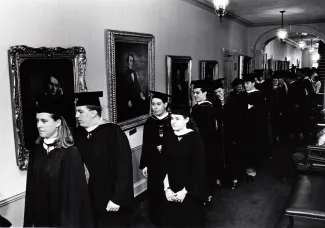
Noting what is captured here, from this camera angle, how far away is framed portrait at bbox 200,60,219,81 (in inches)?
328

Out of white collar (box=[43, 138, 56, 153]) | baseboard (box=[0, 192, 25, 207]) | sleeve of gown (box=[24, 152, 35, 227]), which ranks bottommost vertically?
baseboard (box=[0, 192, 25, 207])

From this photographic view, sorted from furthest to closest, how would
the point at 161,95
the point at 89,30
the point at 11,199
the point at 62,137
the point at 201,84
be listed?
the point at 201,84, the point at 161,95, the point at 89,30, the point at 11,199, the point at 62,137

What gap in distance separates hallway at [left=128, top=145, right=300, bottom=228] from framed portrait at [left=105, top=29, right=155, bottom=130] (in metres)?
1.49

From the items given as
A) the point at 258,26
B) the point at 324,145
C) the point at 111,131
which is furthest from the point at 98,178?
the point at 258,26

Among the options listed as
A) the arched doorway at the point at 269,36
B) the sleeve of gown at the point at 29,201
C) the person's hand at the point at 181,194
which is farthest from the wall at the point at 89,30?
the arched doorway at the point at 269,36

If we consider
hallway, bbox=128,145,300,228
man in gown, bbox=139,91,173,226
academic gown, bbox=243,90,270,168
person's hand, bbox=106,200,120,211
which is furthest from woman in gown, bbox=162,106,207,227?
academic gown, bbox=243,90,270,168

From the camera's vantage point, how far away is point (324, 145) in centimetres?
490

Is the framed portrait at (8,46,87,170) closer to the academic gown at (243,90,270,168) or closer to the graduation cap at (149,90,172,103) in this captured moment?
the graduation cap at (149,90,172,103)

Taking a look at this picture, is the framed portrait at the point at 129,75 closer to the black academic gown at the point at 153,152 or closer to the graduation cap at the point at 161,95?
the black academic gown at the point at 153,152

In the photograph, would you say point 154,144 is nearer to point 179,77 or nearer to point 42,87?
point 42,87

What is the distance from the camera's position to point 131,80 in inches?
216

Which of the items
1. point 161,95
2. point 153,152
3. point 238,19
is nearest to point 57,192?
point 153,152

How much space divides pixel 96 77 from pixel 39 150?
6.21 feet

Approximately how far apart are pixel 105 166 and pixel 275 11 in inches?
311
